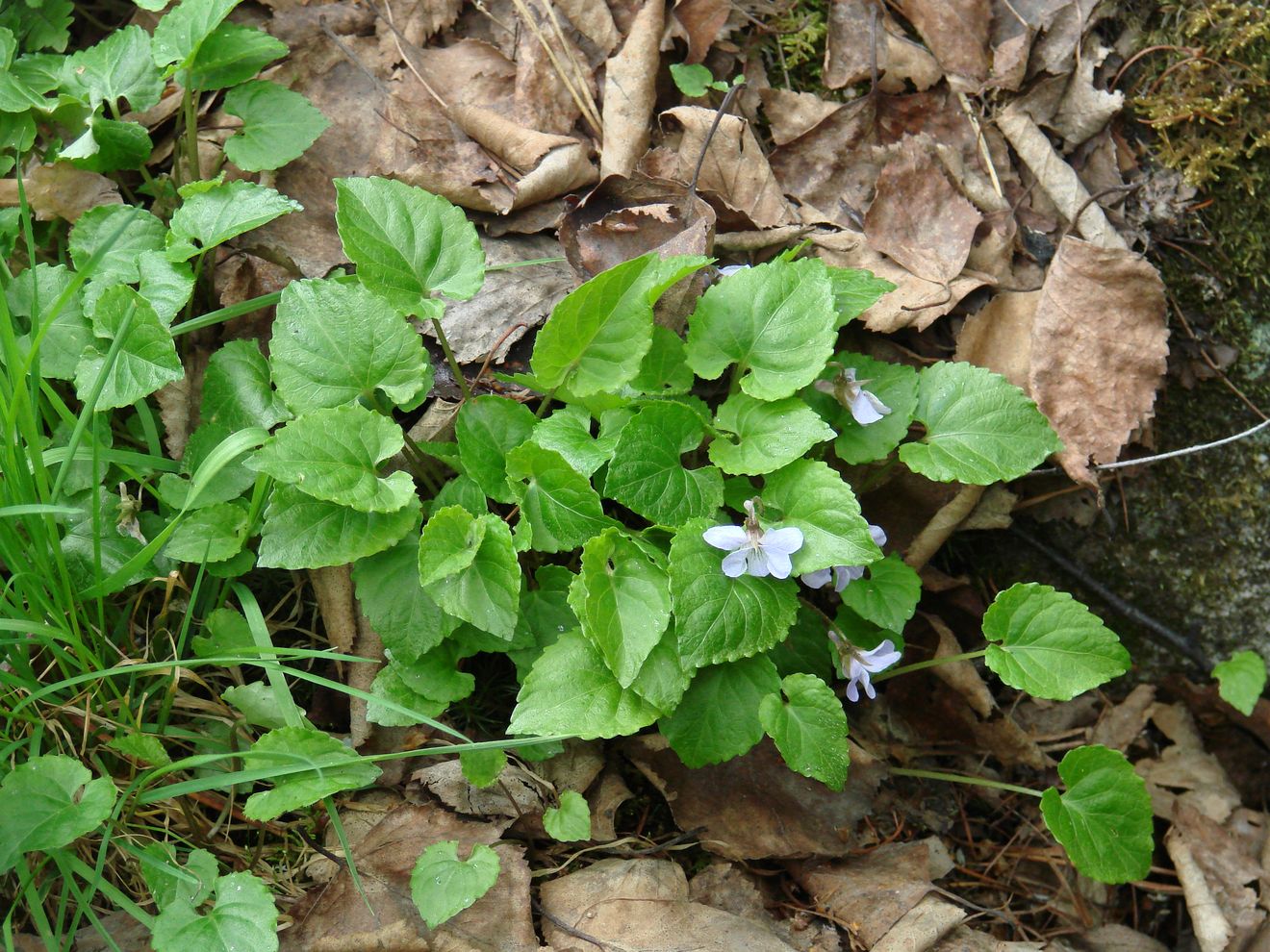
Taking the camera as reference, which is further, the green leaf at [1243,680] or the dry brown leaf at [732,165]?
the dry brown leaf at [732,165]

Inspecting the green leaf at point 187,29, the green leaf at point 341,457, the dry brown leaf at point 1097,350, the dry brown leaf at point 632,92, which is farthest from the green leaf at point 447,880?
the green leaf at point 187,29

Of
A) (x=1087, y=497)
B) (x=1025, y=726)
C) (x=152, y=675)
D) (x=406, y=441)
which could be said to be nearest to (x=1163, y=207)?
(x=1087, y=497)

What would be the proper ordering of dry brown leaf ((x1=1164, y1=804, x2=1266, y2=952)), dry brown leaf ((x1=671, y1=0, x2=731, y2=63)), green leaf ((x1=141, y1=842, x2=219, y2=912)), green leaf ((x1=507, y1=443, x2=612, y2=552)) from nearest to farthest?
green leaf ((x1=141, y1=842, x2=219, y2=912)), green leaf ((x1=507, y1=443, x2=612, y2=552)), dry brown leaf ((x1=1164, y1=804, x2=1266, y2=952)), dry brown leaf ((x1=671, y1=0, x2=731, y2=63))

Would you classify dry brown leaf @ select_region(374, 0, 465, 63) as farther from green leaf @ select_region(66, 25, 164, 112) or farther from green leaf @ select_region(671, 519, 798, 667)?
green leaf @ select_region(671, 519, 798, 667)

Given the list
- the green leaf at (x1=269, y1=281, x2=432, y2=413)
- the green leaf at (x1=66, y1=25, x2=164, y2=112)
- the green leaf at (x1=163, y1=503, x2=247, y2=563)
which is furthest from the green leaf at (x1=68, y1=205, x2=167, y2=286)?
→ the green leaf at (x1=163, y1=503, x2=247, y2=563)

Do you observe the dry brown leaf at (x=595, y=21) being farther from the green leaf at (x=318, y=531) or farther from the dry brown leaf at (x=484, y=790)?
the dry brown leaf at (x=484, y=790)

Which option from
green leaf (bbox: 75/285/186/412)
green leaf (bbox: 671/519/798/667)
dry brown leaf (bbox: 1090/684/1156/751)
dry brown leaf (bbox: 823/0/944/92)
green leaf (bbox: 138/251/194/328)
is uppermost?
dry brown leaf (bbox: 823/0/944/92)
